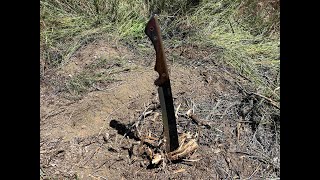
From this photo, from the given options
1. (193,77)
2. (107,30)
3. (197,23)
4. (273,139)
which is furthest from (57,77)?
(273,139)

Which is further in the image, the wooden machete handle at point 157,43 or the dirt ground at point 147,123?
the dirt ground at point 147,123

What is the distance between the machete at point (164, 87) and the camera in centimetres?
218

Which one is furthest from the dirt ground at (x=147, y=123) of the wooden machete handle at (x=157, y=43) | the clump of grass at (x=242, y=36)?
the wooden machete handle at (x=157, y=43)

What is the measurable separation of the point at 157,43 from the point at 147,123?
687 millimetres

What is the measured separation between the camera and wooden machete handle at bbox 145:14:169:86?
2.17m

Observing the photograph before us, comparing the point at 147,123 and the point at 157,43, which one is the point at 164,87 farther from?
the point at 147,123

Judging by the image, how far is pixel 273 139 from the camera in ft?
8.65

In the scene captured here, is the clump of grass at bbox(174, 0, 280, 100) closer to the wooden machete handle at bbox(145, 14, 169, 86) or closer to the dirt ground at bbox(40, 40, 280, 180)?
the dirt ground at bbox(40, 40, 280, 180)

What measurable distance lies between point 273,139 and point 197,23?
A: 1465 mm

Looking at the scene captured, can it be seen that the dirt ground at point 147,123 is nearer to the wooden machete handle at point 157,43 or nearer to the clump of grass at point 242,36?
the clump of grass at point 242,36

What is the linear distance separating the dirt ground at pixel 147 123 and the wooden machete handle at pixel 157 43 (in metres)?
0.49

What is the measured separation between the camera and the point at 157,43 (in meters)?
2.21

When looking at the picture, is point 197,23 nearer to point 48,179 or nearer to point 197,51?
point 197,51

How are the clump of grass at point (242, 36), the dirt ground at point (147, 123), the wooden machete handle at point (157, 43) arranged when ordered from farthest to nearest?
the clump of grass at point (242, 36)
the dirt ground at point (147, 123)
the wooden machete handle at point (157, 43)
